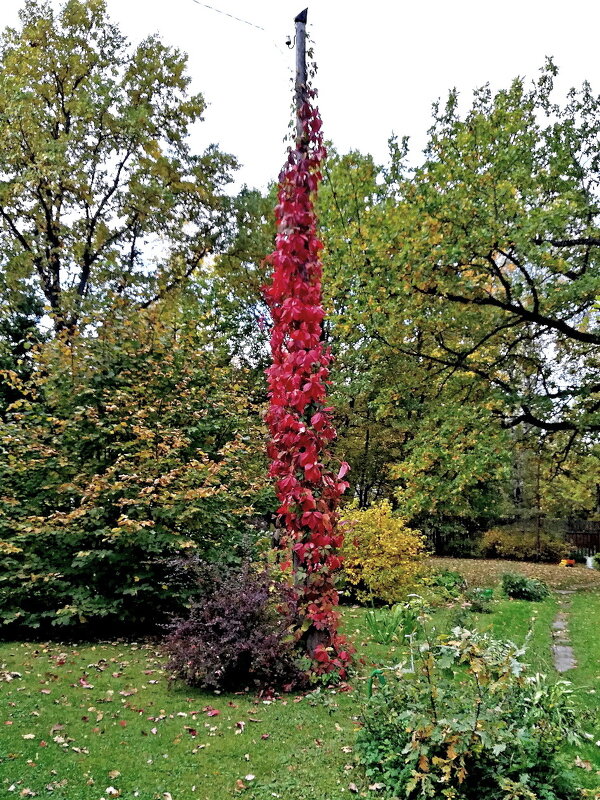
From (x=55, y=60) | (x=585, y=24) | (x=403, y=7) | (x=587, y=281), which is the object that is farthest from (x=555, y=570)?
(x=55, y=60)

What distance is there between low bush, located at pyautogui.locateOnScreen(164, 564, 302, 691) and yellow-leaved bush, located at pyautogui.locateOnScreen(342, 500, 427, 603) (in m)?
3.62

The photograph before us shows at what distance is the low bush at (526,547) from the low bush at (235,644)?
53.0 feet

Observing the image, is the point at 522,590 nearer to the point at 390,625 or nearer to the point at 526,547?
the point at 390,625

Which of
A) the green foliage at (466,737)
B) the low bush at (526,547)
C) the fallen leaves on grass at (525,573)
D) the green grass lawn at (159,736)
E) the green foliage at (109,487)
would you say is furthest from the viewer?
the low bush at (526,547)

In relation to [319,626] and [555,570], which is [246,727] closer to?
[319,626]

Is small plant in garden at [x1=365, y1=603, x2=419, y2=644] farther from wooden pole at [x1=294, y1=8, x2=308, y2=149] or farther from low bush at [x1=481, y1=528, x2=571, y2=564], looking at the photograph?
low bush at [x1=481, y1=528, x2=571, y2=564]

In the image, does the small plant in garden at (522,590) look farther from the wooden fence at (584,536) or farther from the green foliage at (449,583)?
the wooden fence at (584,536)

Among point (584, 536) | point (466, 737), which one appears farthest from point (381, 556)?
point (584, 536)

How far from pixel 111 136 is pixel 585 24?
10073 millimetres

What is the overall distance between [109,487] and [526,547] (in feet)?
55.1

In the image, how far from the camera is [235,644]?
4406 mm

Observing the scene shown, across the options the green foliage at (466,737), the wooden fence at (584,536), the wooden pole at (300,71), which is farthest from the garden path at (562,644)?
the wooden fence at (584,536)

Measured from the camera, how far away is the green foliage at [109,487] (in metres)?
5.91

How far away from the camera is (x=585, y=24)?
7.47 metres
